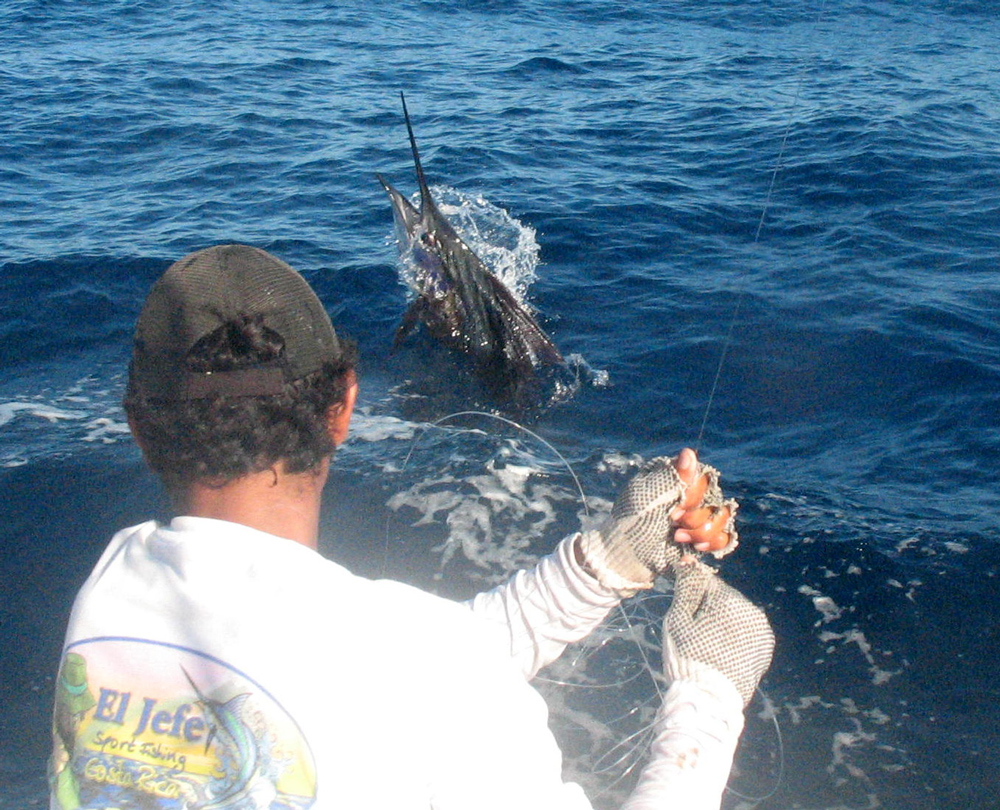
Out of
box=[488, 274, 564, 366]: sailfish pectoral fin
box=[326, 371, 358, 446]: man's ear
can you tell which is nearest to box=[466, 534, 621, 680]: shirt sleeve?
box=[326, 371, 358, 446]: man's ear

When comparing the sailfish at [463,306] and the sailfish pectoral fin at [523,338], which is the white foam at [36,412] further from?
the sailfish pectoral fin at [523,338]

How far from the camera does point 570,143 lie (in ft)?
35.9

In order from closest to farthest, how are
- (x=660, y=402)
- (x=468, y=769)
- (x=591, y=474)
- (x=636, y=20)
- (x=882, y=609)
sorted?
1. (x=468, y=769)
2. (x=882, y=609)
3. (x=591, y=474)
4. (x=660, y=402)
5. (x=636, y=20)

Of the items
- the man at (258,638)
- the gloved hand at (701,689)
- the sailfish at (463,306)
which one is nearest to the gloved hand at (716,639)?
the gloved hand at (701,689)

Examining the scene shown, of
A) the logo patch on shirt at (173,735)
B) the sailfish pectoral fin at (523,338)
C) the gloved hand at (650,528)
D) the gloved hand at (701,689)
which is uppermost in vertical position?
the logo patch on shirt at (173,735)

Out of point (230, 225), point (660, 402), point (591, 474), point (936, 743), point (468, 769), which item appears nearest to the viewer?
point (468, 769)

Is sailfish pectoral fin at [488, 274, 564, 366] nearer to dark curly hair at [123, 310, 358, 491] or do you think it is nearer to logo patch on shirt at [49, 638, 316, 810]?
dark curly hair at [123, 310, 358, 491]

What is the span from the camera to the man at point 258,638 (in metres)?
1.17

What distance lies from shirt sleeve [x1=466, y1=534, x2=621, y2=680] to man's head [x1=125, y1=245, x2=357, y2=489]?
79cm

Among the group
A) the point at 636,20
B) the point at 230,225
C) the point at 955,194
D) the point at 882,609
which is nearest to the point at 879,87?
the point at 955,194

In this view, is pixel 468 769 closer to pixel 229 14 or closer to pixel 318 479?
pixel 318 479

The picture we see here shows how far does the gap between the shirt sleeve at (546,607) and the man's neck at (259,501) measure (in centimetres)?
77

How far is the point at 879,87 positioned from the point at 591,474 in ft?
32.2

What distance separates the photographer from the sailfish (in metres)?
6.08
